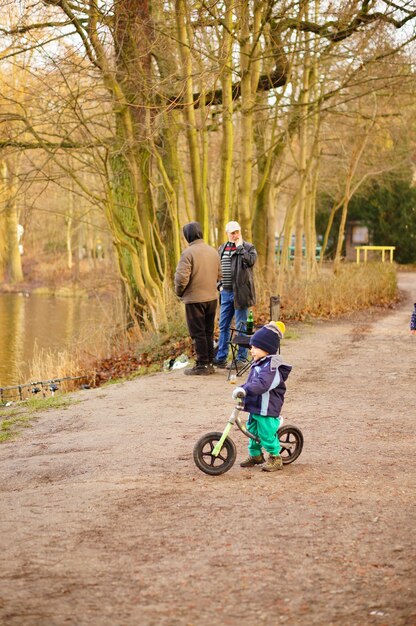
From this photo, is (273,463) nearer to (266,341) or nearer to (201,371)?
(266,341)

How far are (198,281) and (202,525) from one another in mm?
6497

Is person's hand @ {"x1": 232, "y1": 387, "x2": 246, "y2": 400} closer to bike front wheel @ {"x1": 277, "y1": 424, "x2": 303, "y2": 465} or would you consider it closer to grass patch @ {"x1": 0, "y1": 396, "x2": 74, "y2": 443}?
bike front wheel @ {"x1": 277, "y1": 424, "x2": 303, "y2": 465}

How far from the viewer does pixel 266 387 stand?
22.5 feet

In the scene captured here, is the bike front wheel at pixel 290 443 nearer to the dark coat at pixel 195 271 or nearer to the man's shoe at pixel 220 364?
the dark coat at pixel 195 271

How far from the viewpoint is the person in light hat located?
12055mm

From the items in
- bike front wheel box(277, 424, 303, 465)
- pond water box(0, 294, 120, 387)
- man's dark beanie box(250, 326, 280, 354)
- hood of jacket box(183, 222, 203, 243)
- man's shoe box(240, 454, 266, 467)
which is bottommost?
pond water box(0, 294, 120, 387)

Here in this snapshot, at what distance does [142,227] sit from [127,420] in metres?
8.96

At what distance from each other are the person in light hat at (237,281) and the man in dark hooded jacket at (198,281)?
0.22m

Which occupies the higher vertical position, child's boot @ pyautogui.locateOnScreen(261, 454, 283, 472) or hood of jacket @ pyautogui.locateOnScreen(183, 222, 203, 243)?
hood of jacket @ pyautogui.locateOnScreen(183, 222, 203, 243)

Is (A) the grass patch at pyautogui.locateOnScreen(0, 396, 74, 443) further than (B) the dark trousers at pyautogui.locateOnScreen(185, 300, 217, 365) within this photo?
No

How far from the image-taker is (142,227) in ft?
59.7

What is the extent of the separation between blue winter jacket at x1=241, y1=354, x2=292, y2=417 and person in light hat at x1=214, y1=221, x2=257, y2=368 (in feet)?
16.6

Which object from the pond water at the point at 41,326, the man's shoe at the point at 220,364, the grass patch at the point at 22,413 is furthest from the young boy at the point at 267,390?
the pond water at the point at 41,326

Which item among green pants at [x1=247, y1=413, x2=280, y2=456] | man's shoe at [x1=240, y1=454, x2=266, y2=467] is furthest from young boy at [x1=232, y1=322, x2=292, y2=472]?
man's shoe at [x1=240, y1=454, x2=266, y2=467]
